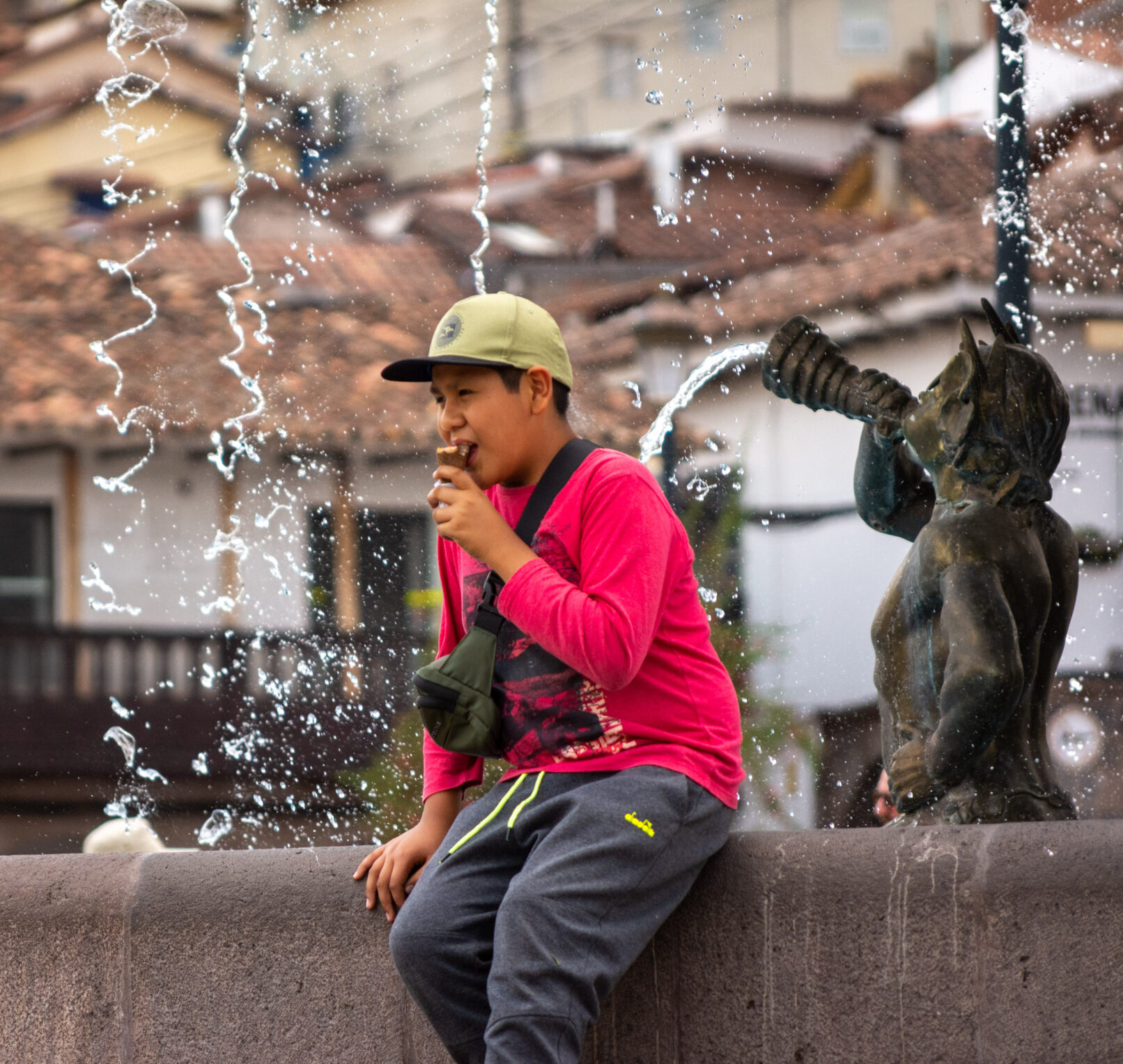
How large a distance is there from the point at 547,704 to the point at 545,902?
0.31 m

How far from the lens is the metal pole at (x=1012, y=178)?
4.53 meters

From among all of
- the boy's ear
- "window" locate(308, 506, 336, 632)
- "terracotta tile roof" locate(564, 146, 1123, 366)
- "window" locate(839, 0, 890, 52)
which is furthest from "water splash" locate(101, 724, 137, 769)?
"window" locate(839, 0, 890, 52)

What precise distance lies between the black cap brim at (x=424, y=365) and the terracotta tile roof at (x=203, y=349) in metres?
12.1

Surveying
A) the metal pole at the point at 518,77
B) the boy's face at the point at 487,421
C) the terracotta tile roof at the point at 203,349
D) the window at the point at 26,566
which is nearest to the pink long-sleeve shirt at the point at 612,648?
the boy's face at the point at 487,421

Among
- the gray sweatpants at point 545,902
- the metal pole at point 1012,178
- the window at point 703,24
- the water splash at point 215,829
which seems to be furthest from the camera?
the window at point 703,24

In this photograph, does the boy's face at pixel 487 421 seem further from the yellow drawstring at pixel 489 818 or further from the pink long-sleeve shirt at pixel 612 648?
the yellow drawstring at pixel 489 818

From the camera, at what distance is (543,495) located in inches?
96.3

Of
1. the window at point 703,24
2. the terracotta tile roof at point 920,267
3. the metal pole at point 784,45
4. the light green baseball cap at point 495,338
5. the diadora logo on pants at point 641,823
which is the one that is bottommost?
the diadora logo on pants at point 641,823

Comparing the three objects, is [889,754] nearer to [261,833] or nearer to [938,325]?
[261,833]

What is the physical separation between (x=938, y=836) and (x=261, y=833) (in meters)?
8.65

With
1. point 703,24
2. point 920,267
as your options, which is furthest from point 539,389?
point 703,24

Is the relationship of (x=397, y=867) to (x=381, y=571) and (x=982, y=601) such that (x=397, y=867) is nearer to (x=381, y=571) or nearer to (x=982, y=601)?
(x=982, y=601)

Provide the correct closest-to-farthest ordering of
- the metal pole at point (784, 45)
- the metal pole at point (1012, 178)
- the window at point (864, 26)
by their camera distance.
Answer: the metal pole at point (1012, 178) < the metal pole at point (784, 45) < the window at point (864, 26)

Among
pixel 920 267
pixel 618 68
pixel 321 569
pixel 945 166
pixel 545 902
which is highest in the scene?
pixel 618 68
